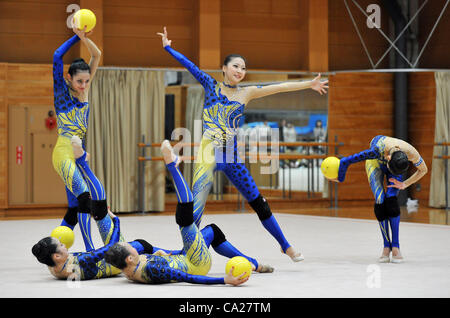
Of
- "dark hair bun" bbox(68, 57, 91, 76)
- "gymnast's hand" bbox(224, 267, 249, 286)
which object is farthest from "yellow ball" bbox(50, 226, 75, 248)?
"gymnast's hand" bbox(224, 267, 249, 286)

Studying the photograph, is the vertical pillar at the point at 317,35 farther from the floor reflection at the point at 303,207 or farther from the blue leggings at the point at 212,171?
the blue leggings at the point at 212,171

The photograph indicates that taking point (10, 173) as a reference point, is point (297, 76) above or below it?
above

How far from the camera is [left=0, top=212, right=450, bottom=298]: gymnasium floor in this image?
414cm

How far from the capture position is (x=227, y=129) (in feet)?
16.9

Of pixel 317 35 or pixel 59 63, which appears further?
pixel 317 35

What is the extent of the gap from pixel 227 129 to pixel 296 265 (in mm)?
1155

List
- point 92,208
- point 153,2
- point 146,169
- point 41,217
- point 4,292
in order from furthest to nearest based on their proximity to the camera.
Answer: point 153,2
point 146,169
point 41,217
point 92,208
point 4,292

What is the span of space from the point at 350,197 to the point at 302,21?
300 cm

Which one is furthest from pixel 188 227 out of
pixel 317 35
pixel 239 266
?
pixel 317 35

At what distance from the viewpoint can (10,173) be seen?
33.0ft

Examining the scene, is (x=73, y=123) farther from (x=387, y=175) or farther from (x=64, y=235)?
(x=387, y=175)

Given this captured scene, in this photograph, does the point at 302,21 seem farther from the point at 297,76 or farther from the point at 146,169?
the point at 146,169

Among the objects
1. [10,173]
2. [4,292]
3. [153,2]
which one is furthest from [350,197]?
[4,292]
